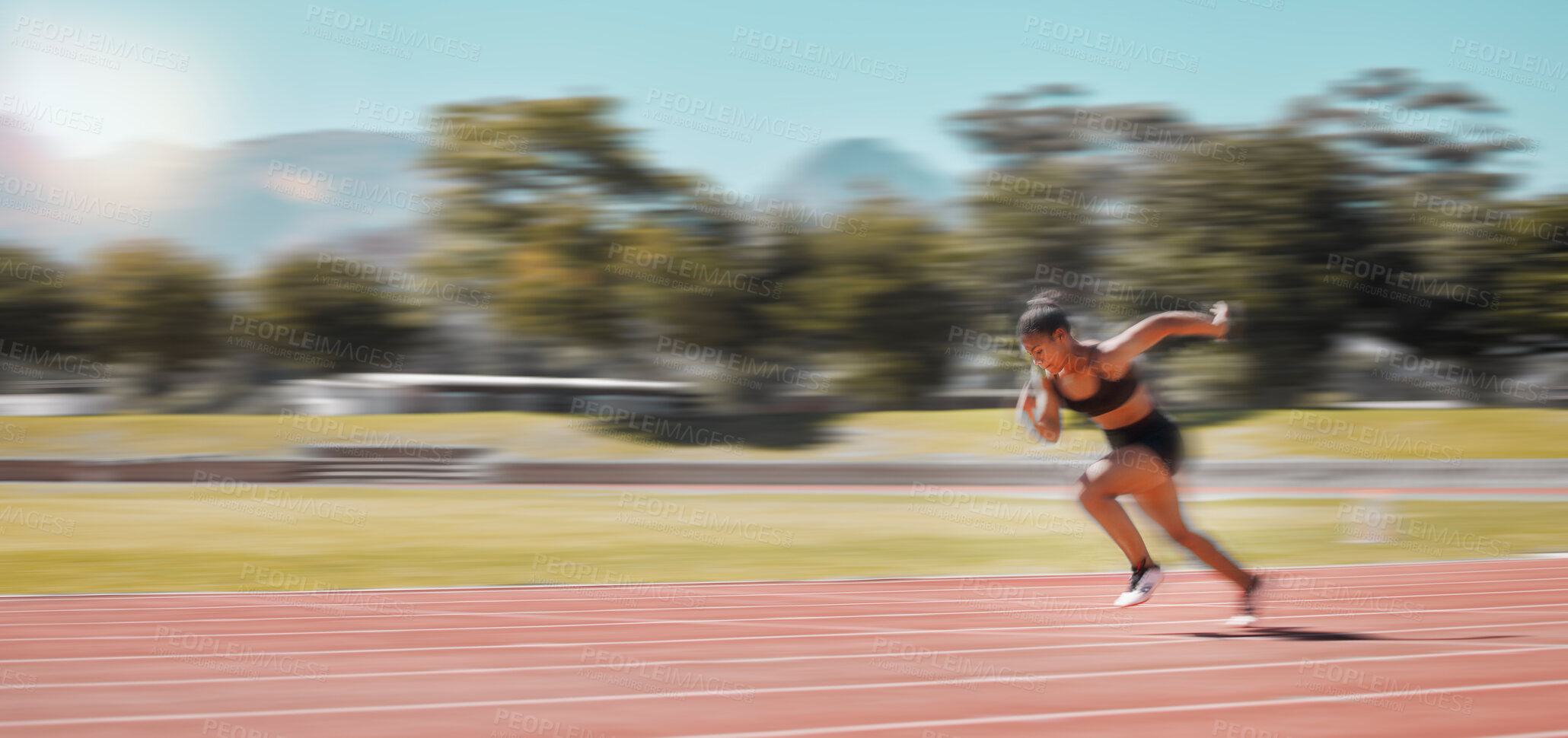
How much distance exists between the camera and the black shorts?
5.76m

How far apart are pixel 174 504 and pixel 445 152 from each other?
27.5 m

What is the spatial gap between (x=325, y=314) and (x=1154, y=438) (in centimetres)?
5465

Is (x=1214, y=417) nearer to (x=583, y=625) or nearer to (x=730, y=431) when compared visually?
(x=730, y=431)

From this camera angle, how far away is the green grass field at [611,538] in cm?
963

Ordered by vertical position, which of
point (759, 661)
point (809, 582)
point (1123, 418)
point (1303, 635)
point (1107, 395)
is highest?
point (1107, 395)

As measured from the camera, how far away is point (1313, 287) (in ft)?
124

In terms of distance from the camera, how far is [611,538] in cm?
1323

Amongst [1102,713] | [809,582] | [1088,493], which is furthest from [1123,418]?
[809,582]

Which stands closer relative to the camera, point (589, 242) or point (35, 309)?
point (589, 242)

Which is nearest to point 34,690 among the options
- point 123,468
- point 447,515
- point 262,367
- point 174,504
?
point 447,515

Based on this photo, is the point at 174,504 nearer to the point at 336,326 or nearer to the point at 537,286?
the point at 537,286

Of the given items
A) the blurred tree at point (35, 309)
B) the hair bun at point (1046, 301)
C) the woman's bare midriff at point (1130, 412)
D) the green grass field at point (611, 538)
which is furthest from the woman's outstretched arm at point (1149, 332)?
the blurred tree at point (35, 309)

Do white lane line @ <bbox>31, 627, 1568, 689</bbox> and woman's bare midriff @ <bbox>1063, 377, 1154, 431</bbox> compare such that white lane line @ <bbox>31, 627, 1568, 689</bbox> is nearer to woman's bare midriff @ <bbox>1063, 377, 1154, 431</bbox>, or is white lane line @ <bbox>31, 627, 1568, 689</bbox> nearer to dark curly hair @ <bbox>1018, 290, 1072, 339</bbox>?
woman's bare midriff @ <bbox>1063, 377, 1154, 431</bbox>

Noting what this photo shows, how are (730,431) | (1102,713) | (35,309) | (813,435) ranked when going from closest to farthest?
(1102,713)
(813,435)
(730,431)
(35,309)
